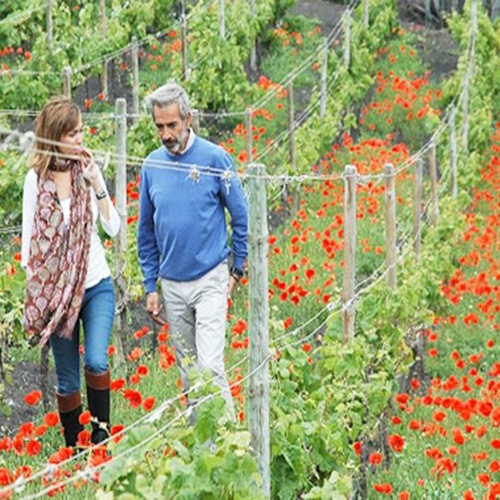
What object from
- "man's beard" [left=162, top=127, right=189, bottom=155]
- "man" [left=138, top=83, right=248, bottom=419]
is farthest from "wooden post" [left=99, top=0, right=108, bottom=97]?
"man's beard" [left=162, top=127, right=189, bottom=155]

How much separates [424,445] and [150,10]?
10684 millimetres

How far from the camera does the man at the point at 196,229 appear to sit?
5508 mm

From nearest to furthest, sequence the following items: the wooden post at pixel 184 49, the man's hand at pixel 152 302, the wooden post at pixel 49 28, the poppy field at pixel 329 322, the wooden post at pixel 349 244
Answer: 1. the poppy field at pixel 329 322
2. the man's hand at pixel 152 302
3. the wooden post at pixel 349 244
4. the wooden post at pixel 49 28
5. the wooden post at pixel 184 49

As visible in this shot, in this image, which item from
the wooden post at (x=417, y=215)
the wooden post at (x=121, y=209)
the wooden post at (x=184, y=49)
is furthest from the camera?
the wooden post at (x=184, y=49)

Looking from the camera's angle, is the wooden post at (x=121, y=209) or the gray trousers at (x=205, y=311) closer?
the gray trousers at (x=205, y=311)

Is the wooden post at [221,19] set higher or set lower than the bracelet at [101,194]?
lower

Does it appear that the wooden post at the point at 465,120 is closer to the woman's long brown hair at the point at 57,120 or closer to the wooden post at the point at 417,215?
the wooden post at the point at 417,215

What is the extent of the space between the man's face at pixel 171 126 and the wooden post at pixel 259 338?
845 millimetres

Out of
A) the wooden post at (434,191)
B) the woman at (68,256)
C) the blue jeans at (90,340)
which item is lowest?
the wooden post at (434,191)

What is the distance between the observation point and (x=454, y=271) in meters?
10.6

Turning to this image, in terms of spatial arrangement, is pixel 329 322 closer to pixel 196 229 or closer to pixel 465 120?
pixel 196 229

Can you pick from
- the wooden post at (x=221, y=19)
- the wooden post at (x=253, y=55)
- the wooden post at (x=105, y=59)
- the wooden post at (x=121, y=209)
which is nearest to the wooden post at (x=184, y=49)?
the wooden post at (x=105, y=59)

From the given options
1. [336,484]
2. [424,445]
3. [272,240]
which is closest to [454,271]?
[272,240]

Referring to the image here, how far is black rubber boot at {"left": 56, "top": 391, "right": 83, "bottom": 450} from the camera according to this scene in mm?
5746
